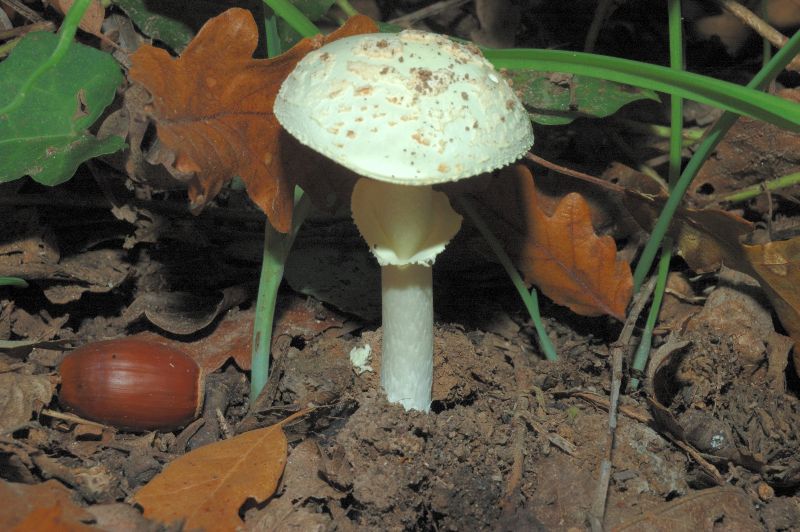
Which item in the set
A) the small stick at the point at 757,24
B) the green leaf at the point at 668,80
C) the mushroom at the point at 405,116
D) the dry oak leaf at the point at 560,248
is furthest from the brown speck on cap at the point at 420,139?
the small stick at the point at 757,24

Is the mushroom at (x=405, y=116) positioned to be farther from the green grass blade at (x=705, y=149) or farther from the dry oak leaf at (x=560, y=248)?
the green grass blade at (x=705, y=149)

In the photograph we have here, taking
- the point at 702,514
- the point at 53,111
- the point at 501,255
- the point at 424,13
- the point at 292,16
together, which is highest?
the point at 292,16

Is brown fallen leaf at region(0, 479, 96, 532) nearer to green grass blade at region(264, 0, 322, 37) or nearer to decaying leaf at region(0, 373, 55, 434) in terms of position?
decaying leaf at region(0, 373, 55, 434)

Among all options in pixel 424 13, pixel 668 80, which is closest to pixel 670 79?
pixel 668 80

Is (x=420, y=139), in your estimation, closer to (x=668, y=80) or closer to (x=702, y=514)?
(x=668, y=80)

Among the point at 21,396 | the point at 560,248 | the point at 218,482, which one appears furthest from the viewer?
the point at 560,248

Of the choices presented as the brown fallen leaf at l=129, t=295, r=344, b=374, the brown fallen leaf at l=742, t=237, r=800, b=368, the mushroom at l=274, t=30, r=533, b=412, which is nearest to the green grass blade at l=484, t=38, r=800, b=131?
the mushroom at l=274, t=30, r=533, b=412

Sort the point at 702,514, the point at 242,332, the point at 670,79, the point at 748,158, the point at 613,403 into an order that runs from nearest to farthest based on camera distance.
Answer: the point at 670,79
the point at 702,514
the point at 613,403
the point at 242,332
the point at 748,158
